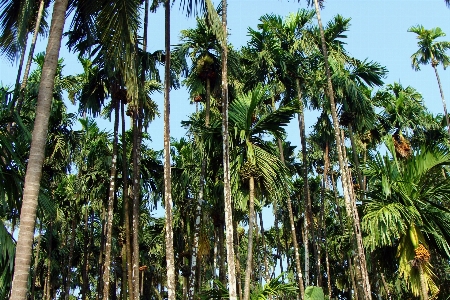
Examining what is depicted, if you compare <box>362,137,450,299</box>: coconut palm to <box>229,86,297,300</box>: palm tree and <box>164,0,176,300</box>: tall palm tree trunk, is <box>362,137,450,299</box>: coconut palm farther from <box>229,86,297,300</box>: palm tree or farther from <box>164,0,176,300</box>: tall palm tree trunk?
<box>164,0,176,300</box>: tall palm tree trunk

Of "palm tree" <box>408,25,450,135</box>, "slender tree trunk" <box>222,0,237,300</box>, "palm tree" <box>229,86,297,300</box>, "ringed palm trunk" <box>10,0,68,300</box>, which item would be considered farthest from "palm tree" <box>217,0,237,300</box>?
"palm tree" <box>408,25,450,135</box>

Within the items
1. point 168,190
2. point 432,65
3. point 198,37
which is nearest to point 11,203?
point 168,190

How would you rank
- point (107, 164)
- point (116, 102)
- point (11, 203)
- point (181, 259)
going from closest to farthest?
point (11, 203) < point (116, 102) < point (107, 164) < point (181, 259)

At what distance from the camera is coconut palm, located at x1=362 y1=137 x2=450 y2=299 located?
1540 centimetres

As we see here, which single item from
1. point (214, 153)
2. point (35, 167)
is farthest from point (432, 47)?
point (35, 167)

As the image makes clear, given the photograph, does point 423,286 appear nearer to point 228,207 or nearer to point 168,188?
point 228,207

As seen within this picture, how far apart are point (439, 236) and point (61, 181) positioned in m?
21.9

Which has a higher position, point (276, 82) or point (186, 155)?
point (276, 82)

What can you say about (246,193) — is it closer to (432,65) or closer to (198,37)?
(198,37)

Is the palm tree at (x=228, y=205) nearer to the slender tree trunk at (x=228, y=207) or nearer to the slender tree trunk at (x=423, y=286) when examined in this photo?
the slender tree trunk at (x=228, y=207)

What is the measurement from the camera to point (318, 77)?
26219 mm

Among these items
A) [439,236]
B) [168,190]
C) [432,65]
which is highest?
[432,65]

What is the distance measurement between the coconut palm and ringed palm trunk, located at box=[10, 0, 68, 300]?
1054 centimetres

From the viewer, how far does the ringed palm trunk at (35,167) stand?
A: 25.3ft
